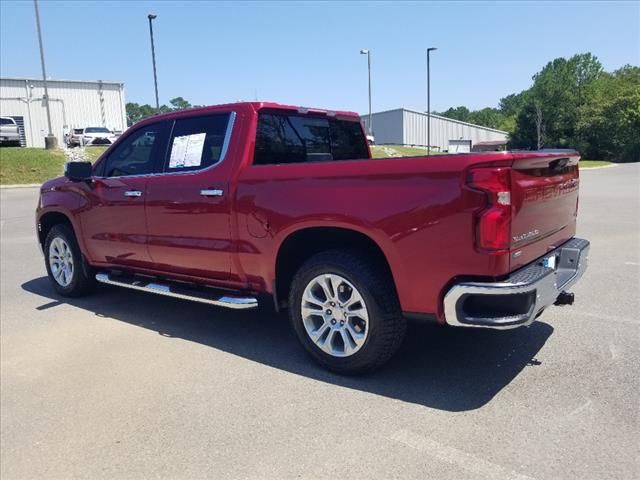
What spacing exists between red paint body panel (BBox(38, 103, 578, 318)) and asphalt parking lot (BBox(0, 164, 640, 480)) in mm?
612

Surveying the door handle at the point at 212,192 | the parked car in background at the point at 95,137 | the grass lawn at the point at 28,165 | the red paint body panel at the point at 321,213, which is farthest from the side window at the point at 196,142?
the parked car in background at the point at 95,137

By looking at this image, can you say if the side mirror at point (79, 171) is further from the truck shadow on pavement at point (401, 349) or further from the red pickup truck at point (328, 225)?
the truck shadow on pavement at point (401, 349)

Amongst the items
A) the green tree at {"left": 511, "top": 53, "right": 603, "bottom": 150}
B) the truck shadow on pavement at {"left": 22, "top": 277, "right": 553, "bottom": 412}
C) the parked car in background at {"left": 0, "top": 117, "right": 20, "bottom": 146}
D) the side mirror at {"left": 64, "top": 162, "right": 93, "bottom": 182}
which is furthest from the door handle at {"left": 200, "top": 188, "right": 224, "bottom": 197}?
the green tree at {"left": 511, "top": 53, "right": 603, "bottom": 150}

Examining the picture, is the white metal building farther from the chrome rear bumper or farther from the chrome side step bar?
the chrome rear bumper

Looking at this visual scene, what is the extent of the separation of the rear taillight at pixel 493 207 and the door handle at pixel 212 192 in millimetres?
2076

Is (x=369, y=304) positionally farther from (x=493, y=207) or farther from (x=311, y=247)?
(x=493, y=207)

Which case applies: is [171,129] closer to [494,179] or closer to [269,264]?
[269,264]

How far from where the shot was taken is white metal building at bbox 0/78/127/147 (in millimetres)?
46688

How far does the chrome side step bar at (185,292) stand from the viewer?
4.32 metres

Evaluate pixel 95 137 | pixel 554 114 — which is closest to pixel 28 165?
pixel 95 137

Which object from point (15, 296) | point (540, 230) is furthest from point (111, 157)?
point (540, 230)

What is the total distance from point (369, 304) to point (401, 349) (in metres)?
0.94

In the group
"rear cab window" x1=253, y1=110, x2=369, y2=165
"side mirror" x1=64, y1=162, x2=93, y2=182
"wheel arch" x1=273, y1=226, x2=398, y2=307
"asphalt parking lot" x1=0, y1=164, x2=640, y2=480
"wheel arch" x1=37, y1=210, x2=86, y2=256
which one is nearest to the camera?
"asphalt parking lot" x1=0, y1=164, x2=640, y2=480

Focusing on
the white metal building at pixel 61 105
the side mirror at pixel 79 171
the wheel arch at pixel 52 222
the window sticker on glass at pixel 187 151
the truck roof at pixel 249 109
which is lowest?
the wheel arch at pixel 52 222
